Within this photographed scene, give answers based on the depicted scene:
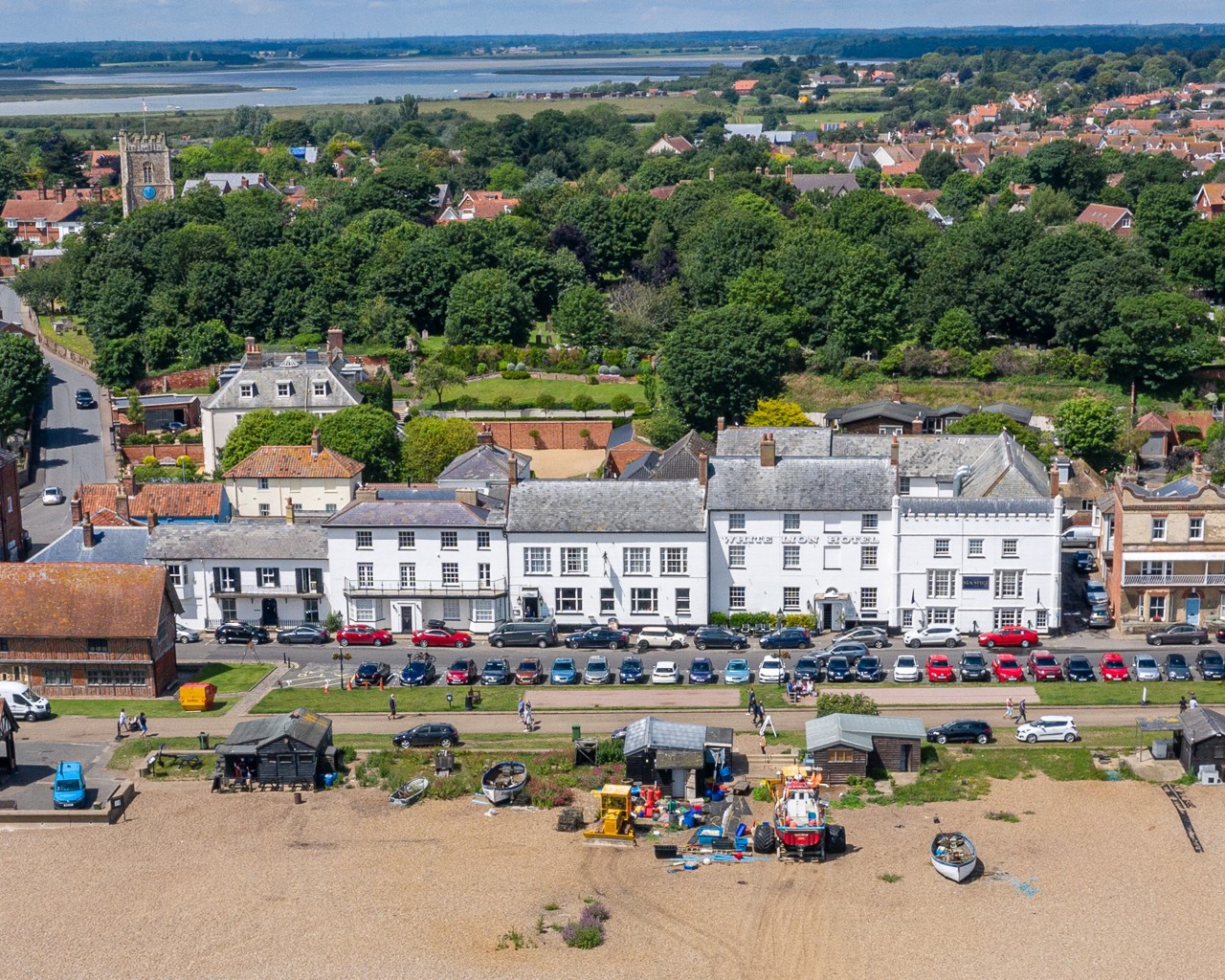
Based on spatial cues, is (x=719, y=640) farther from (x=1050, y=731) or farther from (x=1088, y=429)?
(x=1088, y=429)

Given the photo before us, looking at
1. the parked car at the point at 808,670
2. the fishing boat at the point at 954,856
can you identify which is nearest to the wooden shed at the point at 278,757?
the parked car at the point at 808,670

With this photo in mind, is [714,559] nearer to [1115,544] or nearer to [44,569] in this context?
[1115,544]

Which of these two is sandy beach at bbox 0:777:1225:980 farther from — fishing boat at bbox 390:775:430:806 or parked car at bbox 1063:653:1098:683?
parked car at bbox 1063:653:1098:683

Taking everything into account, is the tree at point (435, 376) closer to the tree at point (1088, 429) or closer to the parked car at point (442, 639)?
the parked car at point (442, 639)

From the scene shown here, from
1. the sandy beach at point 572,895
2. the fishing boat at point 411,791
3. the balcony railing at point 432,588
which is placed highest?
the balcony railing at point 432,588

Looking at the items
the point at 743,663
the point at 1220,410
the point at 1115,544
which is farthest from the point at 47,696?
the point at 1220,410

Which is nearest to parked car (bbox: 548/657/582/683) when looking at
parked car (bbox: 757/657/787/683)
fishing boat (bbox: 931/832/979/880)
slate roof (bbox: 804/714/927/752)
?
parked car (bbox: 757/657/787/683)
